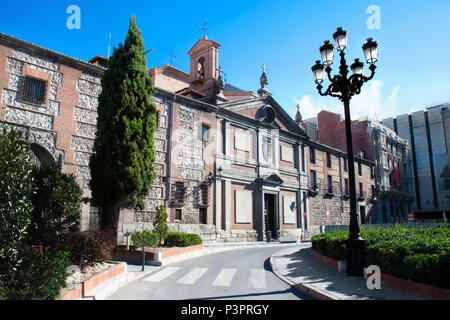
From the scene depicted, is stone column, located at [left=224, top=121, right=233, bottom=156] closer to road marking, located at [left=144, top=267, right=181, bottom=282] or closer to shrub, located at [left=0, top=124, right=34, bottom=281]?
road marking, located at [left=144, top=267, right=181, bottom=282]

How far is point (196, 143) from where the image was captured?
66.1ft

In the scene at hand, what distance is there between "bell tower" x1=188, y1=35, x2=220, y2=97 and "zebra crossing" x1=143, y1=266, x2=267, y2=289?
1611 cm

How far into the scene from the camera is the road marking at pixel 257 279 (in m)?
8.27

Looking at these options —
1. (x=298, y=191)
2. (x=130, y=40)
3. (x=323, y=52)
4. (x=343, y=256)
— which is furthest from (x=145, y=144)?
(x=298, y=191)

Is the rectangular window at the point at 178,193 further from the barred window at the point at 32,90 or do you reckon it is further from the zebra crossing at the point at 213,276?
the barred window at the point at 32,90

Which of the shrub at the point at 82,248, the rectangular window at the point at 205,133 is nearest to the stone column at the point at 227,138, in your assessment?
the rectangular window at the point at 205,133

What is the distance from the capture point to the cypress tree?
42.4 feet

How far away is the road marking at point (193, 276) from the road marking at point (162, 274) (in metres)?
0.58

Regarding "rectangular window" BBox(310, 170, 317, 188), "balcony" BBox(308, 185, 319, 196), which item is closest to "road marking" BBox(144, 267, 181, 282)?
"balcony" BBox(308, 185, 319, 196)

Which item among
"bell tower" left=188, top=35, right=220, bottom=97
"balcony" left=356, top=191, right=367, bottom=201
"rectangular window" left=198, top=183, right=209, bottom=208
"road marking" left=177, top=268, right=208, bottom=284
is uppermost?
"bell tower" left=188, top=35, right=220, bottom=97

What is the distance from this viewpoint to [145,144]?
13.7 metres

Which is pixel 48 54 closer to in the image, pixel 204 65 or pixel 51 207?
pixel 51 207

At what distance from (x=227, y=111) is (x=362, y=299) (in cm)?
1777

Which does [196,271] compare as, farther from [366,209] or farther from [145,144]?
[366,209]
